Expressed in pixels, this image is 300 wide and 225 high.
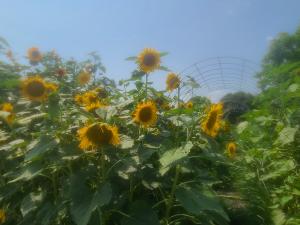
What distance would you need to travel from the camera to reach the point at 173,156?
5.61 ft

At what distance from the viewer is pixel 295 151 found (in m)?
2.95

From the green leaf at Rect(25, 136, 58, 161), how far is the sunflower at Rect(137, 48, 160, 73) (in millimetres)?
1113

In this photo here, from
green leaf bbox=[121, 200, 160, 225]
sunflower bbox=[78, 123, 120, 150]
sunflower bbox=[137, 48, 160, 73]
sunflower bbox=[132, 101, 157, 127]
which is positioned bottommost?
green leaf bbox=[121, 200, 160, 225]

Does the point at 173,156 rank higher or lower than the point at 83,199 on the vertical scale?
higher

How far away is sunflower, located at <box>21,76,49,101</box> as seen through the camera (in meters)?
2.14

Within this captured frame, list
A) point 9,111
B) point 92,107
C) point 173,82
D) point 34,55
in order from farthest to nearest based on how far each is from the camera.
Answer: point 34,55 < point 173,82 < point 9,111 < point 92,107

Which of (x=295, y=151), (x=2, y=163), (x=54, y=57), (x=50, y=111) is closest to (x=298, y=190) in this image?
(x=295, y=151)

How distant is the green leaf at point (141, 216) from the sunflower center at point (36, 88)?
2.61ft

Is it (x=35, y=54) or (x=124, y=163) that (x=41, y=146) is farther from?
(x=35, y=54)

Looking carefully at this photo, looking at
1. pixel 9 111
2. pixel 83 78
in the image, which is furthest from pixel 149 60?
pixel 83 78

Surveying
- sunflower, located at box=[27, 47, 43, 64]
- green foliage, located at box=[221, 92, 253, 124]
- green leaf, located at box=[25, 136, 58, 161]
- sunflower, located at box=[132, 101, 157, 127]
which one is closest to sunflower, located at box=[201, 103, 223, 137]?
sunflower, located at box=[132, 101, 157, 127]

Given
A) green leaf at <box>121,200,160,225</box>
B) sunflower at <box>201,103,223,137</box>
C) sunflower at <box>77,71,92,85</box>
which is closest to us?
green leaf at <box>121,200,160,225</box>

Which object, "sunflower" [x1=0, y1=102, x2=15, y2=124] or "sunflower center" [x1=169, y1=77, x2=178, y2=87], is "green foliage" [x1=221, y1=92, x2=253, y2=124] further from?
"sunflower" [x1=0, y1=102, x2=15, y2=124]

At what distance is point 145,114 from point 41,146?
1.91ft
